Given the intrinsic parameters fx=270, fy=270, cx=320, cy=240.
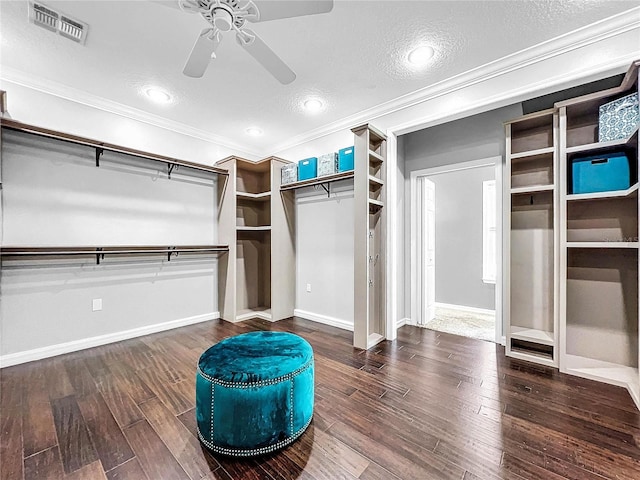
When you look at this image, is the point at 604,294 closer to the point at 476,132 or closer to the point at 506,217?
the point at 506,217

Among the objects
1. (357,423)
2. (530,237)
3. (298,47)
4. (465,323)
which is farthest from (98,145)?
(465,323)

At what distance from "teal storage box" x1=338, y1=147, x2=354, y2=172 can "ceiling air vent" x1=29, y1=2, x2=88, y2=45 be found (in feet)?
8.07

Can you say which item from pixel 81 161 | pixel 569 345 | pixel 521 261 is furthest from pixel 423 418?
pixel 81 161

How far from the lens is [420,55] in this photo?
2355mm

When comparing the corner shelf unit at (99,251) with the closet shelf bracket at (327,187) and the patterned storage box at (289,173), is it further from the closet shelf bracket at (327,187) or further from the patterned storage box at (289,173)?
the closet shelf bracket at (327,187)

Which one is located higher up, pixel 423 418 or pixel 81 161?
pixel 81 161

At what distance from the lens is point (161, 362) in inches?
103

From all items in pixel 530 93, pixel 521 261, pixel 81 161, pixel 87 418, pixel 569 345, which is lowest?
pixel 87 418

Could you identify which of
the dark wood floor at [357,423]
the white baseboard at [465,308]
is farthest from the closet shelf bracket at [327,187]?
the white baseboard at [465,308]

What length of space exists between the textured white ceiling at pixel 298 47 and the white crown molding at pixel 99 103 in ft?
0.20

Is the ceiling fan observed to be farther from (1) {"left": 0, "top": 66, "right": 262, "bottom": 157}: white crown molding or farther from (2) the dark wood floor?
(2) the dark wood floor

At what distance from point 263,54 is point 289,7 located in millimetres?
399

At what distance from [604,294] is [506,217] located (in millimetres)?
1010

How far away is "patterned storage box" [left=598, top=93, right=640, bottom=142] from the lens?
206 centimetres
